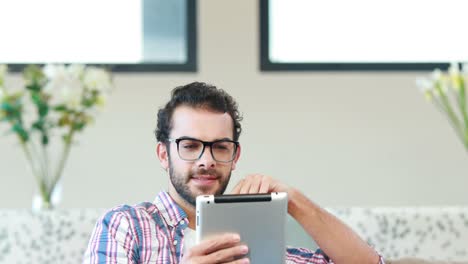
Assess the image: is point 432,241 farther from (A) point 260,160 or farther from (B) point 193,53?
(B) point 193,53

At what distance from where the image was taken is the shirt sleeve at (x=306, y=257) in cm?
167

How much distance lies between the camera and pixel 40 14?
286cm

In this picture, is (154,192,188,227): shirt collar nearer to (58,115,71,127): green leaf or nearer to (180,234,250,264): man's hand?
(180,234,250,264): man's hand

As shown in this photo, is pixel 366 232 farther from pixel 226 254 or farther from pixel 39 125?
pixel 39 125

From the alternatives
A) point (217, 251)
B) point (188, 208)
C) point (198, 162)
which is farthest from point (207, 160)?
point (217, 251)

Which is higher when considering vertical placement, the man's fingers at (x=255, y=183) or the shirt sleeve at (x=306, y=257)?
the man's fingers at (x=255, y=183)

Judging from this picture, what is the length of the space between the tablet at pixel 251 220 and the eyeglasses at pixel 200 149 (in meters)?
0.18

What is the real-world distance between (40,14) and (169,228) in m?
1.56

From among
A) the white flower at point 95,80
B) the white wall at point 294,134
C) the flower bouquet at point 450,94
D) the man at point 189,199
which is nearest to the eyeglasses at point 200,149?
the man at point 189,199

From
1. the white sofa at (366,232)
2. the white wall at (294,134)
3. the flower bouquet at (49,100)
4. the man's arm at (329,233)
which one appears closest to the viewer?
the man's arm at (329,233)

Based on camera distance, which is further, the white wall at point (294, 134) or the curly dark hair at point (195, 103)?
the white wall at point (294, 134)

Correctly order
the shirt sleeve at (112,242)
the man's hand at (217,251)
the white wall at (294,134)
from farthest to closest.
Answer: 1. the white wall at (294,134)
2. the shirt sleeve at (112,242)
3. the man's hand at (217,251)

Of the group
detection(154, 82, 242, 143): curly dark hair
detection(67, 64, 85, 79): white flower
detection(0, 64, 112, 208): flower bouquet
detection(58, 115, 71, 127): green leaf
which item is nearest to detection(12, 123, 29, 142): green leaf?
detection(0, 64, 112, 208): flower bouquet

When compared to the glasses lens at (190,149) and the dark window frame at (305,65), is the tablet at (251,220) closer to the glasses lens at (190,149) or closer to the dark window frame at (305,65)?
the glasses lens at (190,149)
